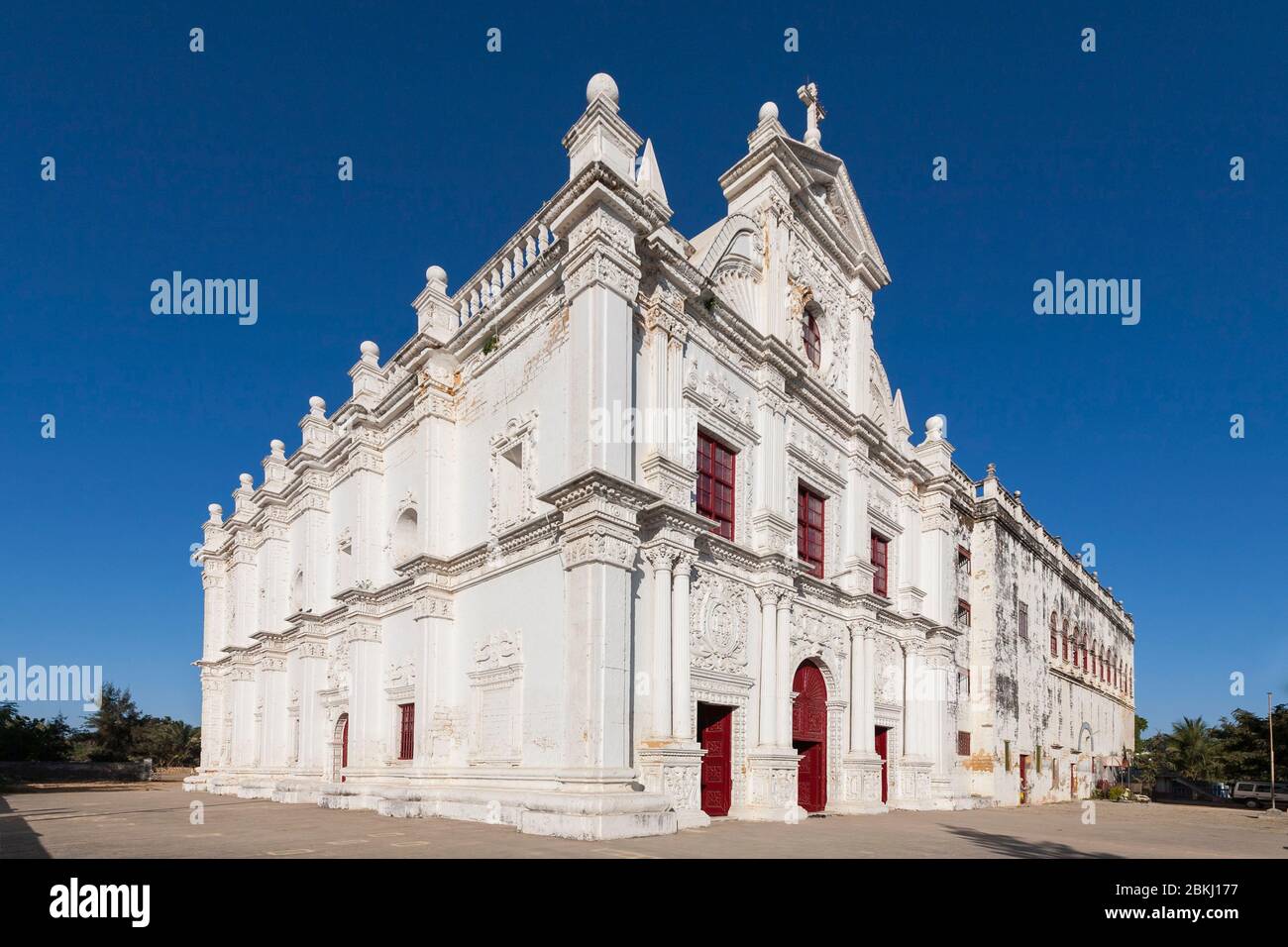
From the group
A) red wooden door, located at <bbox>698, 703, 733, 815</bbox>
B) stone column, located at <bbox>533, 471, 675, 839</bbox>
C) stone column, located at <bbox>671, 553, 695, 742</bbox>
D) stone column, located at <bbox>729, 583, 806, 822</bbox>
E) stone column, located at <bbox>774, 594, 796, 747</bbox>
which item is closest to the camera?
stone column, located at <bbox>533, 471, 675, 839</bbox>

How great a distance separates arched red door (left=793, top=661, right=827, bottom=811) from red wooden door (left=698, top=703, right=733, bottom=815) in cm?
293

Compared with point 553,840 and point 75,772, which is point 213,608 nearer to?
point 75,772

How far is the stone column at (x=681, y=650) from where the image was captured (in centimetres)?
1263

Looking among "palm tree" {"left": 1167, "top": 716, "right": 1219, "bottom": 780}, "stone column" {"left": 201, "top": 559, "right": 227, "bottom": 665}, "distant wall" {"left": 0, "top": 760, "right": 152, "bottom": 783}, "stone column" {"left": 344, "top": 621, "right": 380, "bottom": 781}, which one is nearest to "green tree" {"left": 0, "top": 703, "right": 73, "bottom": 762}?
"distant wall" {"left": 0, "top": 760, "right": 152, "bottom": 783}

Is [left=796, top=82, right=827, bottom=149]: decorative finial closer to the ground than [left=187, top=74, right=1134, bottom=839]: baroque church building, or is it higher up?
higher up

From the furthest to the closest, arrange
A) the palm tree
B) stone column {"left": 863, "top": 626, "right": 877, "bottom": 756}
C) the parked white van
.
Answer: the palm tree < the parked white van < stone column {"left": 863, "top": 626, "right": 877, "bottom": 756}

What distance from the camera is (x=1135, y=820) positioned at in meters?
19.0

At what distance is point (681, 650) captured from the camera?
12875 millimetres

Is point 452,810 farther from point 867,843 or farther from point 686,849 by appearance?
point 867,843

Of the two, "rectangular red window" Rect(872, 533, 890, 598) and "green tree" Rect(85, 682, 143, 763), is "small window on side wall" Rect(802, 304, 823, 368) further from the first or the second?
"green tree" Rect(85, 682, 143, 763)

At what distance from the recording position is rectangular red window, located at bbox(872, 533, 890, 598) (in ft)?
68.6

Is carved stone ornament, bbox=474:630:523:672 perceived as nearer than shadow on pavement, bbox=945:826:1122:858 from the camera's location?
No

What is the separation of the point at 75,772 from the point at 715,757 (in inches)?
1408
